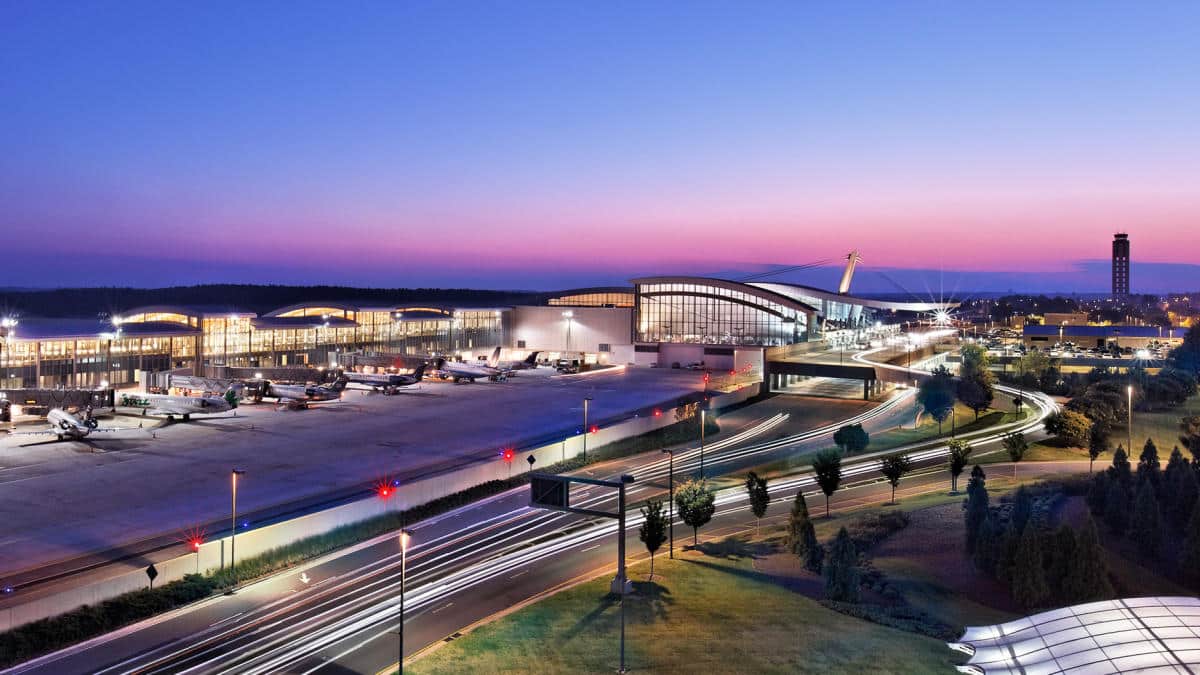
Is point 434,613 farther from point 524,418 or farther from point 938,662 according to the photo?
point 524,418

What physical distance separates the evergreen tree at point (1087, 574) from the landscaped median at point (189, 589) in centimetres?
2607

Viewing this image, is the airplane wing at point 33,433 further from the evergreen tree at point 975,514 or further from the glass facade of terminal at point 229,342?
the evergreen tree at point 975,514

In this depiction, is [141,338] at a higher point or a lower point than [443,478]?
higher

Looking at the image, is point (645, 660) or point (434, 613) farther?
point (434, 613)

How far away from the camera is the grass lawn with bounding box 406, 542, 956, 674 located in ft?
75.3

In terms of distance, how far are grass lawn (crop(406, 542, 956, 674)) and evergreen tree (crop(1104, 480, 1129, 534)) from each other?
17.0 meters

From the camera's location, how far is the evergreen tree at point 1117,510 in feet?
118

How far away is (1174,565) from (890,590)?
12.9 meters

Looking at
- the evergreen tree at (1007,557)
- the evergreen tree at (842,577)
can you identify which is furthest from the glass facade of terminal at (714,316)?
the evergreen tree at (842,577)

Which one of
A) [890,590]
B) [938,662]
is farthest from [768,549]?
[938,662]

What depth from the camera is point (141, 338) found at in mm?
72688

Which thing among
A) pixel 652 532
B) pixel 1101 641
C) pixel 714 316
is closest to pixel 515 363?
pixel 714 316

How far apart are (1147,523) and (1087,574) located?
8290mm

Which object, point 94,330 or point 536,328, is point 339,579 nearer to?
point 94,330
